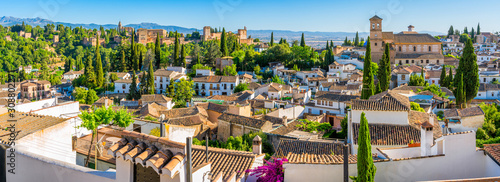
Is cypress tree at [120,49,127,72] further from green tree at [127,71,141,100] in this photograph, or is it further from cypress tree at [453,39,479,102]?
cypress tree at [453,39,479,102]

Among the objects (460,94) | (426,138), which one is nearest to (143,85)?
(460,94)

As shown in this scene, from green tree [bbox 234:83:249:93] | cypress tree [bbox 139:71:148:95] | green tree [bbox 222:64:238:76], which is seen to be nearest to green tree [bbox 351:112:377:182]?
green tree [bbox 234:83:249:93]

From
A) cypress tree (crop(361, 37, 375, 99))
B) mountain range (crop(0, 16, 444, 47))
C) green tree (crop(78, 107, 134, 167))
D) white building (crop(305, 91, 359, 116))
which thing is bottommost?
white building (crop(305, 91, 359, 116))

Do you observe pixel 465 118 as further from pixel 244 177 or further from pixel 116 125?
pixel 116 125

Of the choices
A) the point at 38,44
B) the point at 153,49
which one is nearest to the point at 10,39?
the point at 38,44

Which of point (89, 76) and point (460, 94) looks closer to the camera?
point (460, 94)

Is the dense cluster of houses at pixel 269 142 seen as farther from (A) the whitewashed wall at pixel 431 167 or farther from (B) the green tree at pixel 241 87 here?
(B) the green tree at pixel 241 87

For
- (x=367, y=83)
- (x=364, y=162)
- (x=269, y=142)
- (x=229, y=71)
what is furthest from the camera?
(x=229, y=71)

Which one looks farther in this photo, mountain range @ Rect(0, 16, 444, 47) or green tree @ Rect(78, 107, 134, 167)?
mountain range @ Rect(0, 16, 444, 47)

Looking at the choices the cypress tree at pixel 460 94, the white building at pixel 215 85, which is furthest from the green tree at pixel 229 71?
the cypress tree at pixel 460 94

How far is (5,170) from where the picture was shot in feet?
15.5

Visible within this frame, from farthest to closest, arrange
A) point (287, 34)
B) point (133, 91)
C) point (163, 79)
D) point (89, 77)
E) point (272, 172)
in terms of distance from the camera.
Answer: point (287, 34), point (89, 77), point (163, 79), point (133, 91), point (272, 172)

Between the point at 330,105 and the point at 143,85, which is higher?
the point at 143,85

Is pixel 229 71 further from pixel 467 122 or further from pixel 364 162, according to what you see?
pixel 364 162
